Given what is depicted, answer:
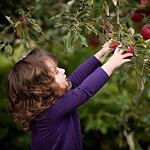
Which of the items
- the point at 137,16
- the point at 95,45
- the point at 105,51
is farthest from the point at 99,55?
the point at 95,45

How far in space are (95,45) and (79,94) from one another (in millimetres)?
1609

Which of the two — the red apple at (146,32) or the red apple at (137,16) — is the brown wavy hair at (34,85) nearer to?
the red apple at (146,32)

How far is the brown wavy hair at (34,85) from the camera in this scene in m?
2.16

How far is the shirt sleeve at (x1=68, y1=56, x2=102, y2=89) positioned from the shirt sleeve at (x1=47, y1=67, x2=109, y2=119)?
200 mm

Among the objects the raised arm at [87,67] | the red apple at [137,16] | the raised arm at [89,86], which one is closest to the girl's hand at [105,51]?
the raised arm at [87,67]

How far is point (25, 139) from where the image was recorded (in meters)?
4.70

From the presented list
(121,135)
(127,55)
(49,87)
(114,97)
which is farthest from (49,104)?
(114,97)

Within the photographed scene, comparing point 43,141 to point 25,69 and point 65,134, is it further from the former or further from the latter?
point 25,69

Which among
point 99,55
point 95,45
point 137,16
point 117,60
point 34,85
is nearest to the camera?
point 117,60

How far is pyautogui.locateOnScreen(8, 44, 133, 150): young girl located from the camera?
210 centimetres

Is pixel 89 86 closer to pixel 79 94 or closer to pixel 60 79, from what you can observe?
pixel 79 94

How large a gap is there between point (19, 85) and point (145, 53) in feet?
1.63

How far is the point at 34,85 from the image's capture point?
2.16 metres

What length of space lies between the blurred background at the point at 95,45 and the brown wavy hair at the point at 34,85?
13 cm
